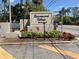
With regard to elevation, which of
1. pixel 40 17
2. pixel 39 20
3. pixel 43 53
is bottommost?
pixel 43 53

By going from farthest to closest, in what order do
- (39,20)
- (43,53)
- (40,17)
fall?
(40,17)
(39,20)
(43,53)

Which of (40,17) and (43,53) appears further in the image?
(40,17)

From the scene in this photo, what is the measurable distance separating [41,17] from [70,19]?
80.8m

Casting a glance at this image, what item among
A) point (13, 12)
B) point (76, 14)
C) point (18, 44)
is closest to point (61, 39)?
point (18, 44)

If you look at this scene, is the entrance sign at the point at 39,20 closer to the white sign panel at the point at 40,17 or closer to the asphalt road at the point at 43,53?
the white sign panel at the point at 40,17

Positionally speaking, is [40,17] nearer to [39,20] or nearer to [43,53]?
[39,20]

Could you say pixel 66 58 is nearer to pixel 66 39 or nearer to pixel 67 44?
pixel 67 44

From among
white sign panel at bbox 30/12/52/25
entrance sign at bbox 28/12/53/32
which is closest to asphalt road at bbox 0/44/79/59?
entrance sign at bbox 28/12/53/32

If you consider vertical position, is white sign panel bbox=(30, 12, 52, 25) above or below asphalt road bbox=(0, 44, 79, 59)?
above

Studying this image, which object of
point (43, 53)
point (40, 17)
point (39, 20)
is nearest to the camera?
point (43, 53)

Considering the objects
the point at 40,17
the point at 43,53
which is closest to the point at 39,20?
the point at 40,17

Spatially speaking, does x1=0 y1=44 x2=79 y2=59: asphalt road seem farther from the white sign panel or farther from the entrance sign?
the white sign panel

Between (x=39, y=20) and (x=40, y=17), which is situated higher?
(x=40, y=17)

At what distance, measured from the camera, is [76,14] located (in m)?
112
